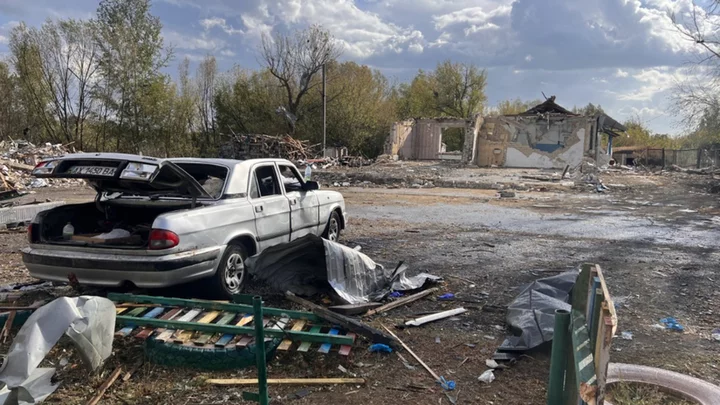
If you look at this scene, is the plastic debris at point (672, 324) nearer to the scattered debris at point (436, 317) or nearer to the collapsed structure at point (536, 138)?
the scattered debris at point (436, 317)

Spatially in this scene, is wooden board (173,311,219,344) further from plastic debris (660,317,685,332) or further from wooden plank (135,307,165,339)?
plastic debris (660,317,685,332)

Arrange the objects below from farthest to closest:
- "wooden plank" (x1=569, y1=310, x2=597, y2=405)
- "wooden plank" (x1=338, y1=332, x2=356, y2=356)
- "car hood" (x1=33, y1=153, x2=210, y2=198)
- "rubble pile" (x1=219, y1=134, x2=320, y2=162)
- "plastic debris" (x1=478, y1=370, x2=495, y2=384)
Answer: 1. "rubble pile" (x1=219, y1=134, x2=320, y2=162)
2. "car hood" (x1=33, y1=153, x2=210, y2=198)
3. "wooden plank" (x1=338, y1=332, x2=356, y2=356)
4. "plastic debris" (x1=478, y1=370, x2=495, y2=384)
5. "wooden plank" (x1=569, y1=310, x2=597, y2=405)

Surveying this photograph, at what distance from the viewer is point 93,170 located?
4602 millimetres

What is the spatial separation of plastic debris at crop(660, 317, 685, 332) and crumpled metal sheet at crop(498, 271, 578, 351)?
3.16 feet

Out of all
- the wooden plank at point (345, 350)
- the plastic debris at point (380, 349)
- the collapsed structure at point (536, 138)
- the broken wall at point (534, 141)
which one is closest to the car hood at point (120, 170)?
the wooden plank at point (345, 350)

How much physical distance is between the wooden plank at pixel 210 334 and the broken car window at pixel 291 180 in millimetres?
2801

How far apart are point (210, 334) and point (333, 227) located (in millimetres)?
4022

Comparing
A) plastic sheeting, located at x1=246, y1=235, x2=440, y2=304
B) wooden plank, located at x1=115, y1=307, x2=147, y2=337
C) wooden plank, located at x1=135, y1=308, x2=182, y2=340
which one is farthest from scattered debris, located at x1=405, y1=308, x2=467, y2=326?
wooden plank, located at x1=115, y1=307, x2=147, y2=337

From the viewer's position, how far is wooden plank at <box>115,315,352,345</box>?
4074mm

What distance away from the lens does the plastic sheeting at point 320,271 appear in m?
5.21

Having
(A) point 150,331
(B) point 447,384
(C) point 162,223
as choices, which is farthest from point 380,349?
(C) point 162,223

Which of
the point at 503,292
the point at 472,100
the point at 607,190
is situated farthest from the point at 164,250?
the point at 472,100

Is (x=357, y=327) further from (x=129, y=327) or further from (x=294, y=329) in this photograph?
(x=129, y=327)

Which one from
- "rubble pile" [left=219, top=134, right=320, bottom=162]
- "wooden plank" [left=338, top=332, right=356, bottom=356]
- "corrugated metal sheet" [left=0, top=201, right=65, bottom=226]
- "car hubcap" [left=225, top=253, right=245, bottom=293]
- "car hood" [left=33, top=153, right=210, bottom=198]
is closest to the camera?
"wooden plank" [left=338, top=332, right=356, bottom=356]
